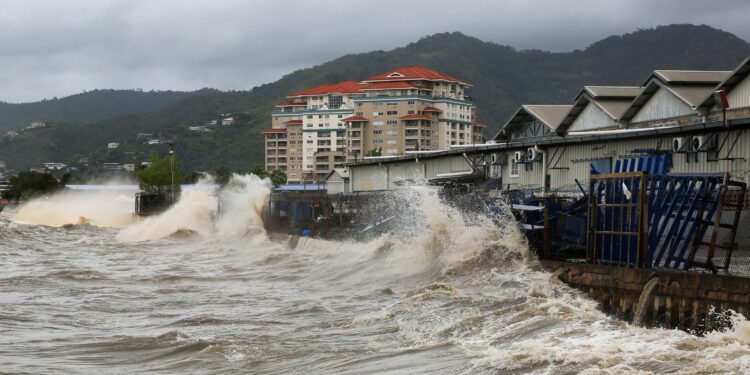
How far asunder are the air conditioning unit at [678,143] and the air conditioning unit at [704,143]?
0.53 meters

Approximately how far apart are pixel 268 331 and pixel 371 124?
138510 mm

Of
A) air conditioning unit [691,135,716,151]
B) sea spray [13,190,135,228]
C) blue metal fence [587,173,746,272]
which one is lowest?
sea spray [13,190,135,228]

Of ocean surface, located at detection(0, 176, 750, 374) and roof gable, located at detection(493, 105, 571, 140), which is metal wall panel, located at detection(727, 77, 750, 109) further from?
roof gable, located at detection(493, 105, 571, 140)

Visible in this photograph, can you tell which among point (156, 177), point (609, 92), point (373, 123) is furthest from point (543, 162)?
point (373, 123)

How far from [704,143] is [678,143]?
4.26 ft

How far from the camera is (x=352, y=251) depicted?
39438 millimetres

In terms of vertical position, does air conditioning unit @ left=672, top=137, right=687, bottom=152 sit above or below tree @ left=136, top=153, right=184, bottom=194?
above

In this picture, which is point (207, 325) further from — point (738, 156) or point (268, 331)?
point (738, 156)

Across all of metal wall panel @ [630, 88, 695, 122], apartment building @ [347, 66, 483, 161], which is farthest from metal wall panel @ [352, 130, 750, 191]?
apartment building @ [347, 66, 483, 161]

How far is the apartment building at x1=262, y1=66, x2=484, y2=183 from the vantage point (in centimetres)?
15762

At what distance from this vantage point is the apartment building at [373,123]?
6206 inches

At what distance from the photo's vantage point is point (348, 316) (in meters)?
22.7

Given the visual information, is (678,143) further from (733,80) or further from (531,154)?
(733,80)

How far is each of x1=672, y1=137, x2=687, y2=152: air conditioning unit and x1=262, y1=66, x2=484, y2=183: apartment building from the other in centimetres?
11782
